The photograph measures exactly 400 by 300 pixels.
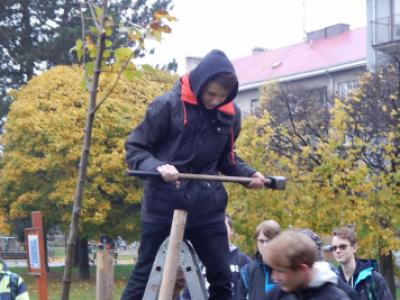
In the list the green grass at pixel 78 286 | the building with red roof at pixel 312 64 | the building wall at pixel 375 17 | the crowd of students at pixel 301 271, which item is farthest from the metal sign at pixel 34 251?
the building with red roof at pixel 312 64

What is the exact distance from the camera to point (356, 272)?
295 inches

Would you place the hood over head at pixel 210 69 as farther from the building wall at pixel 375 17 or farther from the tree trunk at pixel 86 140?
the building wall at pixel 375 17

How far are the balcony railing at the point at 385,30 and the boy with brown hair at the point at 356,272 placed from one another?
25285 mm

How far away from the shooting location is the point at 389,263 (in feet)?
55.5

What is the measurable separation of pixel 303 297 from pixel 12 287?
175 inches

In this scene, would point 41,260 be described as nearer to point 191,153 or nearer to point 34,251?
point 34,251

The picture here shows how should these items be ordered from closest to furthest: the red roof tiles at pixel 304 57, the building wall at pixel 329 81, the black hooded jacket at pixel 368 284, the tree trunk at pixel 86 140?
1. the tree trunk at pixel 86 140
2. the black hooded jacket at pixel 368 284
3. the building wall at pixel 329 81
4. the red roof tiles at pixel 304 57

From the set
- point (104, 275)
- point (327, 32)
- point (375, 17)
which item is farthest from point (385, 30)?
point (104, 275)

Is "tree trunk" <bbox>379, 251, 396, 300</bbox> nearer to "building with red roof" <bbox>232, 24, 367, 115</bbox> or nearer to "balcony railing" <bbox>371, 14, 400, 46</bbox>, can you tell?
"balcony railing" <bbox>371, 14, 400, 46</bbox>

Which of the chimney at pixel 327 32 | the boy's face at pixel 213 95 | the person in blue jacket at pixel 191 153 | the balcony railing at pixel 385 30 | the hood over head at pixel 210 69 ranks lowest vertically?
the person in blue jacket at pixel 191 153

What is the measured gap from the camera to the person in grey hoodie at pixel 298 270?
3971 millimetres

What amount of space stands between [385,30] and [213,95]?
29746 mm

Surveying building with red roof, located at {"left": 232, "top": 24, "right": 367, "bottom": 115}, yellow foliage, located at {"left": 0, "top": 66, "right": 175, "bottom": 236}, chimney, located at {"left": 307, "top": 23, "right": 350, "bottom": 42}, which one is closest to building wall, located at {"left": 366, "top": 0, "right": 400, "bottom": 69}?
building with red roof, located at {"left": 232, "top": 24, "right": 367, "bottom": 115}

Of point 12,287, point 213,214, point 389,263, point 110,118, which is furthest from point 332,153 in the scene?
point 110,118
